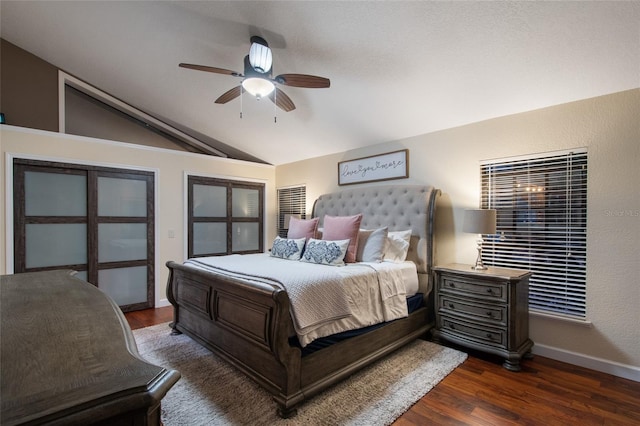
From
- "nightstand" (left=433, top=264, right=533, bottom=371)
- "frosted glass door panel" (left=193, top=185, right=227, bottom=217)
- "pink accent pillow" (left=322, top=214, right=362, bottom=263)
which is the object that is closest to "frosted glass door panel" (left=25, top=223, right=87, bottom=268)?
"frosted glass door panel" (left=193, top=185, right=227, bottom=217)

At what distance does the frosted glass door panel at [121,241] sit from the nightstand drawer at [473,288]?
13.2ft

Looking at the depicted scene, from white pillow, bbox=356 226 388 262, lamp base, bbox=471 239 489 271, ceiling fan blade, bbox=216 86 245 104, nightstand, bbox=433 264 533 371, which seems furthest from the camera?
white pillow, bbox=356 226 388 262

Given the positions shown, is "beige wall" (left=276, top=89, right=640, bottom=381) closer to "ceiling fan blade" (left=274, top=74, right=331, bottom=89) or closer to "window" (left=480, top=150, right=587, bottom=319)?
"window" (left=480, top=150, right=587, bottom=319)

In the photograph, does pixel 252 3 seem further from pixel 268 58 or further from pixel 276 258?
pixel 276 258

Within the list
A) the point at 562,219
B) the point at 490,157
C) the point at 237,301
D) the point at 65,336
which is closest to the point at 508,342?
the point at 562,219

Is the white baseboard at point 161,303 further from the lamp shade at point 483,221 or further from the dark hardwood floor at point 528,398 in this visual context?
the lamp shade at point 483,221

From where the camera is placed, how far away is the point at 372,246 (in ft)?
10.7

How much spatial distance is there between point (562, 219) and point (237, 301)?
9.64ft

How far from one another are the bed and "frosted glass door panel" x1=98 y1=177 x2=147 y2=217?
60.9 inches

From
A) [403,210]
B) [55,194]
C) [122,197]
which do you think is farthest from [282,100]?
[55,194]

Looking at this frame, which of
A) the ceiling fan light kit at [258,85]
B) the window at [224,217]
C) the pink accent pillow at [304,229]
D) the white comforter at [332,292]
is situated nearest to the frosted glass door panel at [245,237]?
the window at [224,217]

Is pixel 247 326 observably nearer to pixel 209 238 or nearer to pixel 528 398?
pixel 528 398

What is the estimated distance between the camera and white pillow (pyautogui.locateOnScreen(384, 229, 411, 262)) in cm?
330

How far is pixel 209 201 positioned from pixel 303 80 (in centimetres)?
315
